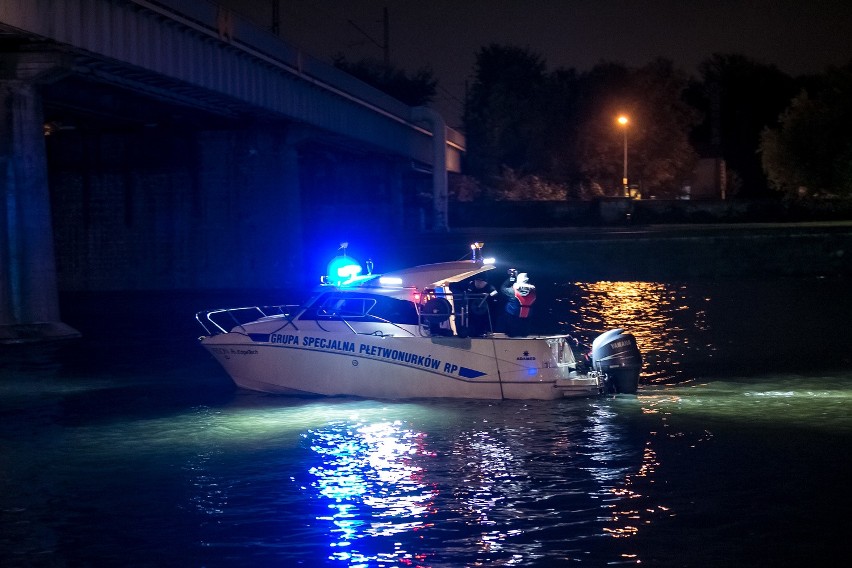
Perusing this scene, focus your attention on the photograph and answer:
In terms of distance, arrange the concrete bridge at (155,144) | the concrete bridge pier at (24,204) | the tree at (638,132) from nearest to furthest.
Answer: the concrete bridge pier at (24,204), the concrete bridge at (155,144), the tree at (638,132)

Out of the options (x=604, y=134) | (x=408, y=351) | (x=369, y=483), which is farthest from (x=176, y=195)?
(x=604, y=134)

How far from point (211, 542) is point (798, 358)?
57.7ft

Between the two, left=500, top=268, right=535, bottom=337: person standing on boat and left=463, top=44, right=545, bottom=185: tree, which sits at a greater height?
left=463, top=44, right=545, bottom=185: tree

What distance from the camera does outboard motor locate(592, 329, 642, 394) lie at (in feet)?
61.9

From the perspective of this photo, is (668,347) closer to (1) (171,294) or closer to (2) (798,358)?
(2) (798,358)

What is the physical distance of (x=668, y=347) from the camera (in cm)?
2881

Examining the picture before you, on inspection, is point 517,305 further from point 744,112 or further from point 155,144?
point 744,112

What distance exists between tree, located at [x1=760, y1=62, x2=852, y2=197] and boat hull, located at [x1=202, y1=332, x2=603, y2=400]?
237ft

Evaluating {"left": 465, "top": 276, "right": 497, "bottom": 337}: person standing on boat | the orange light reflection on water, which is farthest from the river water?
{"left": 465, "top": 276, "right": 497, "bottom": 337}: person standing on boat

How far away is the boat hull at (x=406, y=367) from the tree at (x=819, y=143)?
7234 centimetres

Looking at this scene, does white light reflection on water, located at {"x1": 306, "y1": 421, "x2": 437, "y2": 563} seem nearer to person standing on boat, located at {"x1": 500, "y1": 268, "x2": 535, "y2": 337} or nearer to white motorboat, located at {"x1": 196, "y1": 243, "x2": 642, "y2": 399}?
white motorboat, located at {"x1": 196, "y1": 243, "x2": 642, "y2": 399}

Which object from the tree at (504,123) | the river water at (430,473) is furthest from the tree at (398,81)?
the river water at (430,473)

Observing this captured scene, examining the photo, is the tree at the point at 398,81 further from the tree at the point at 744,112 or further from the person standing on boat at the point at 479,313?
the person standing on boat at the point at 479,313

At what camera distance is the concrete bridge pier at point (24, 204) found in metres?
31.2
